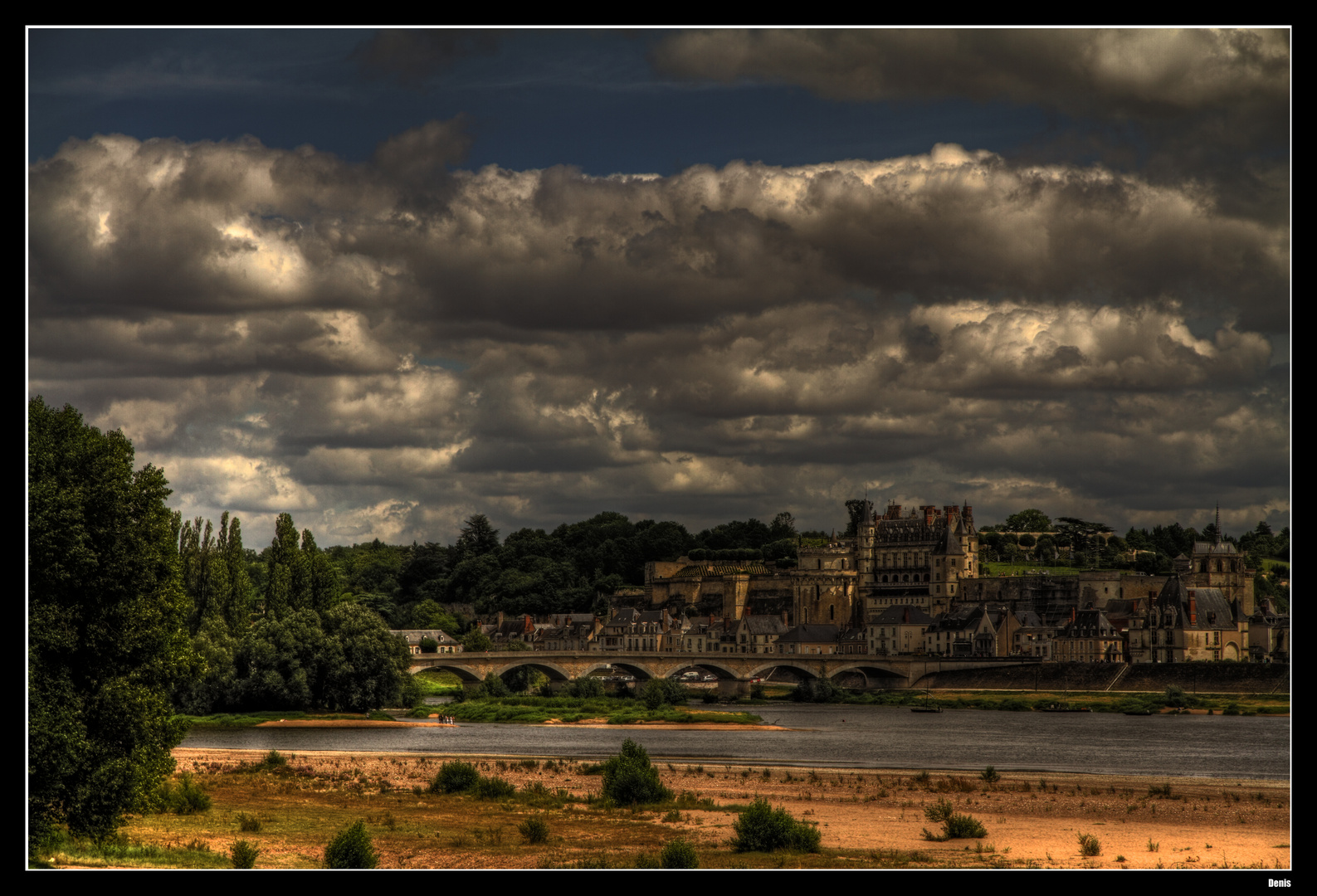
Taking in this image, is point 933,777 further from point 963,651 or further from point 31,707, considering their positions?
point 963,651

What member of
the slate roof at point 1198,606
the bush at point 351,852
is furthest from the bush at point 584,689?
the bush at point 351,852

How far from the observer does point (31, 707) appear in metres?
22.4

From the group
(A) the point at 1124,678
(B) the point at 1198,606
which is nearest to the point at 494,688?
(A) the point at 1124,678

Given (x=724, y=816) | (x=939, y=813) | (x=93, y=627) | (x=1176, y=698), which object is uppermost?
(x=93, y=627)

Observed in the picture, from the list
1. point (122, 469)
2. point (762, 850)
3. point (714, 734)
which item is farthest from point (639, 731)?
point (122, 469)

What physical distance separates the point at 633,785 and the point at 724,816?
3.76m

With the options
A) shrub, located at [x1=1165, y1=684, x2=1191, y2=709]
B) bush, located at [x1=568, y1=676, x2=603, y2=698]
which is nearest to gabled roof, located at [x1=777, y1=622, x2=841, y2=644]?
bush, located at [x1=568, y1=676, x2=603, y2=698]

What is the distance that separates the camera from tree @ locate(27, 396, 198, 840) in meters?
22.6

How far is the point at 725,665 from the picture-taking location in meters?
112

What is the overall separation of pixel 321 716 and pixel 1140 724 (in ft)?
161

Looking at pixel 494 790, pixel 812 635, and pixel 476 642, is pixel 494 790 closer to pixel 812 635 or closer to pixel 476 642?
pixel 812 635

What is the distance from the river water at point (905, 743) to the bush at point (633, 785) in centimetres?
1591

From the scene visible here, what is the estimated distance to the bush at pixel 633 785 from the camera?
→ 117ft

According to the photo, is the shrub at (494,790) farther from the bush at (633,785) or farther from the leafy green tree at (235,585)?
the leafy green tree at (235,585)
